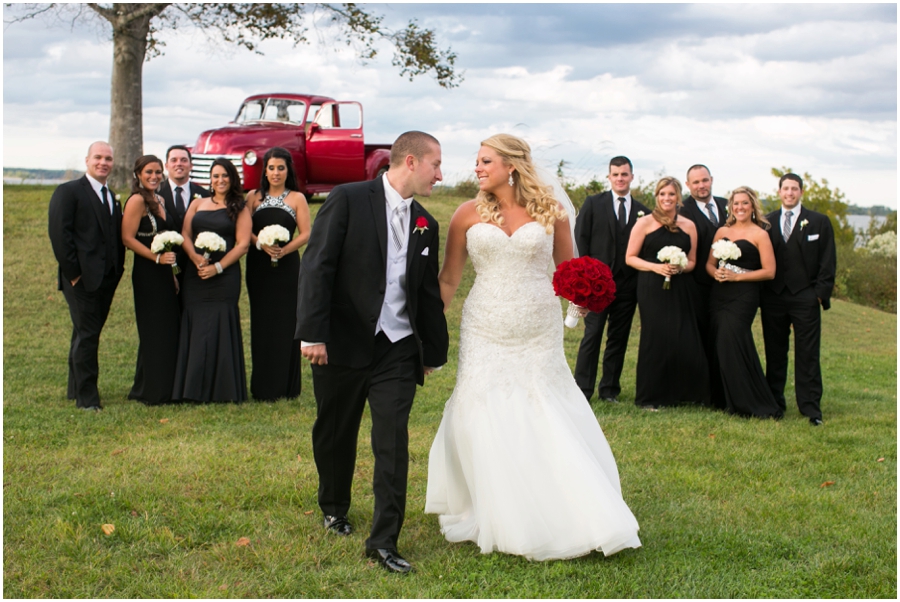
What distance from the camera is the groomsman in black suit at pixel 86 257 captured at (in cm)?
820

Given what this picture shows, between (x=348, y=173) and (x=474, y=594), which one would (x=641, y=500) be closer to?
(x=474, y=594)

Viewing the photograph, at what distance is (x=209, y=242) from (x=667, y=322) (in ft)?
16.0

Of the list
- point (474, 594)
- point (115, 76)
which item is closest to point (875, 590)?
point (474, 594)

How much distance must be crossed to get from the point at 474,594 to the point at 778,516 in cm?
236

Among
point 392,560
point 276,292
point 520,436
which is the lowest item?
point 392,560

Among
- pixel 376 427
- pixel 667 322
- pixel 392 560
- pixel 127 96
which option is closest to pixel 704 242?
pixel 667 322

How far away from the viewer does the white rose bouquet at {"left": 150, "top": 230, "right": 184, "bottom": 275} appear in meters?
8.41

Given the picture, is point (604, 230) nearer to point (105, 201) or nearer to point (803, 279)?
point (803, 279)

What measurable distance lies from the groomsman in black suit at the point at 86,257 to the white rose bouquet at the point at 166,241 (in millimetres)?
430

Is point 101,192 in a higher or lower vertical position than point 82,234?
higher

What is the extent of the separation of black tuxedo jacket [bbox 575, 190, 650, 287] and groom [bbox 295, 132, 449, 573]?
502 centimetres

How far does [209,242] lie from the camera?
854 centimetres

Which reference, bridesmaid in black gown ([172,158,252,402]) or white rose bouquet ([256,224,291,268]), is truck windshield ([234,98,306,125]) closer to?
bridesmaid in black gown ([172,158,252,402])

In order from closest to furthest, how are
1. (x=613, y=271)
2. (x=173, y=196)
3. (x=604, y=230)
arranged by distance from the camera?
(x=173, y=196) < (x=613, y=271) < (x=604, y=230)
